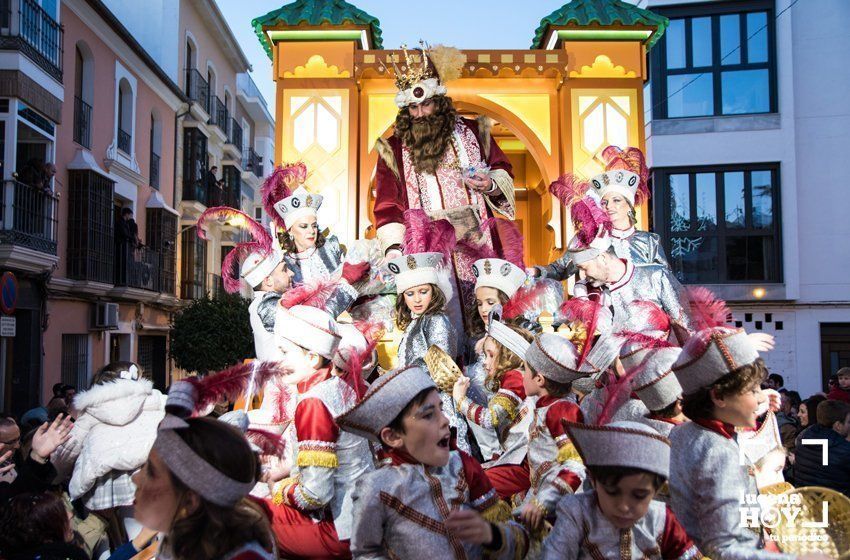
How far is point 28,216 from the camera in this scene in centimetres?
1423

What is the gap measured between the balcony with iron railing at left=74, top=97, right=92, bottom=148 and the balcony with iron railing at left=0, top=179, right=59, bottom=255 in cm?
211

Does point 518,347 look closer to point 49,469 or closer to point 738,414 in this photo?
point 738,414

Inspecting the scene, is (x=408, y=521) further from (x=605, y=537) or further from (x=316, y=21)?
(x=316, y=21)

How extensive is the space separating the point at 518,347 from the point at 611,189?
2132 millimetres

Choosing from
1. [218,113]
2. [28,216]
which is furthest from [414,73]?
[218,113]

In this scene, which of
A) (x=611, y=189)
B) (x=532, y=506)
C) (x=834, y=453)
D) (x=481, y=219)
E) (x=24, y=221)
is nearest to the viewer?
(x=532, y=506)

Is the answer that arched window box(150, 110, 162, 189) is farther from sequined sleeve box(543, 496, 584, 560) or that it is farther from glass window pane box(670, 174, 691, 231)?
sequined sleeve box(543, 496, 584, 560)

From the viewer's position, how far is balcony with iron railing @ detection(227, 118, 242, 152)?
28.5m

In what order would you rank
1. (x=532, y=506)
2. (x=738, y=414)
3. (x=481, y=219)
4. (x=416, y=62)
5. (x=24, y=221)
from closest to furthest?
(x=738, y=414) → (x=532, y=506) → (x=481, y=219) → (x=416, y=62) → (x=24, y=221)

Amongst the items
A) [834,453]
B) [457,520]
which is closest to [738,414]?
[457,520]

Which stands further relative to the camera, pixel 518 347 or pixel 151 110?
pixel 151 110

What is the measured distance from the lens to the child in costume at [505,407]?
4.33 meters

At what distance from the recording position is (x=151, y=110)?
2172 centimetres

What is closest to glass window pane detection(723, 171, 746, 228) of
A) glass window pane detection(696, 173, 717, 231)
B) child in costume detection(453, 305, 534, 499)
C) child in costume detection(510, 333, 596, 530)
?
glass window pane detection(696, 173, 717, 231)
